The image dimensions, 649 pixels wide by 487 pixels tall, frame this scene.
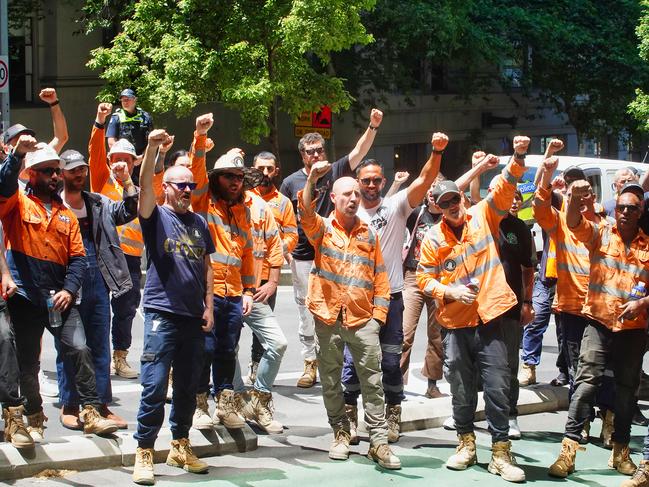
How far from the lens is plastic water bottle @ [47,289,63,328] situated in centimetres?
814

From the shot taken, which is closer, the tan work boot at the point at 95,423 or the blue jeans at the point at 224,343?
the tan work boot at the point at 95,423

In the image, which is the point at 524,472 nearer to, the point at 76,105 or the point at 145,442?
the point at 145,442

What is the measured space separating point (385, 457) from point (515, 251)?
173 cm

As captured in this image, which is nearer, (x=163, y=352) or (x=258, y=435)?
(x=163, y=352)

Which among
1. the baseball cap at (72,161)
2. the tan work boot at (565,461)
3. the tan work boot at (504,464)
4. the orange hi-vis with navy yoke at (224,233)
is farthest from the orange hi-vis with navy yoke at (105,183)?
the tan work boot at (565,461)

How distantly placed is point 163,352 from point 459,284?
6.76ft

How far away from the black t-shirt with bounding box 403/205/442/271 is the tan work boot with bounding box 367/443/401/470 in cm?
232

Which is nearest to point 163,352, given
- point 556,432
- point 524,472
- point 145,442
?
point 145,442

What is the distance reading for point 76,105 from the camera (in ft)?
80.7

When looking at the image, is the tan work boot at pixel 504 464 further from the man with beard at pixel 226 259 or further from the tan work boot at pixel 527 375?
the tan work boot at pixel 527 375

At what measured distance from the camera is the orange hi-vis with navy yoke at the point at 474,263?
8.38 m

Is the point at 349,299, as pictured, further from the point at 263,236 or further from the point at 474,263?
the point at 263,236

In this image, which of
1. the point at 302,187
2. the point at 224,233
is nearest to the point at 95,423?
the point at 224,233

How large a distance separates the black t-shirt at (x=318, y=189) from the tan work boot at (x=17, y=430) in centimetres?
315
